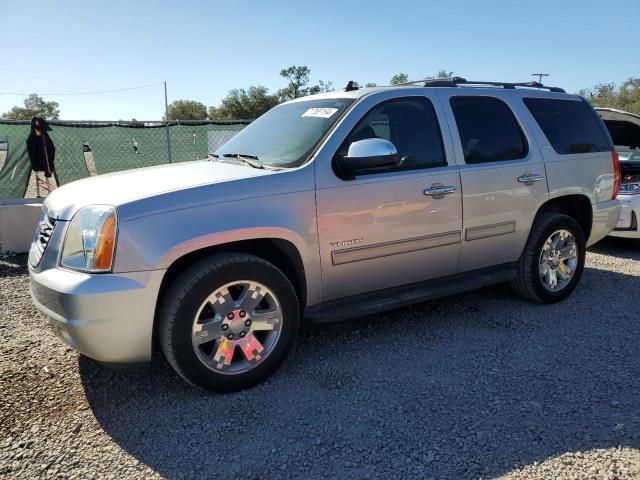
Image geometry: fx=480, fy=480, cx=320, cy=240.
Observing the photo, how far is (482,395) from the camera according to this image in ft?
9.58

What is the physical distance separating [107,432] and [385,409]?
60.9 inches

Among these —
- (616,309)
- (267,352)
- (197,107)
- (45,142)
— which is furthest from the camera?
(197,107)

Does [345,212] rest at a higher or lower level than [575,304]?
higher

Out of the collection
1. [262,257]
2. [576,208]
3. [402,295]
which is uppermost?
[576,208]

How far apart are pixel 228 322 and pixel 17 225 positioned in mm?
4686

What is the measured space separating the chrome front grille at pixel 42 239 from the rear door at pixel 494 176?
112 inches

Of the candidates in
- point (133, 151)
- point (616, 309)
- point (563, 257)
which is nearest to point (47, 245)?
point (563, 257)

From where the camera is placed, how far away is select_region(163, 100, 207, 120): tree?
75250mm

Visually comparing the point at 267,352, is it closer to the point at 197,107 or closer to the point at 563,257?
the point at 563,257

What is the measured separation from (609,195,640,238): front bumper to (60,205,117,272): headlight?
20.0 feet

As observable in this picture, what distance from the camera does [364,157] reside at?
3.07 m

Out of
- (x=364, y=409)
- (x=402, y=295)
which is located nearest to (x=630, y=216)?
(x=402, y=295)

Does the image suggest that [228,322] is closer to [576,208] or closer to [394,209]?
[394,209]

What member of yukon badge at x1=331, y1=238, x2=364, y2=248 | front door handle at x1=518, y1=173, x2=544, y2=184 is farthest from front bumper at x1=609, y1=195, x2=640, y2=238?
yukon badge at x1=331, y1=238, x2=364, y2=248
